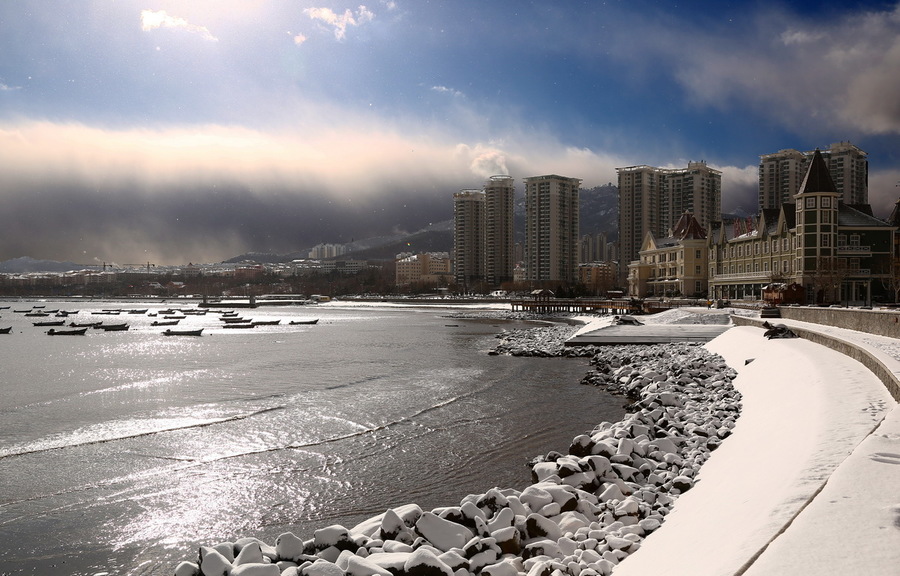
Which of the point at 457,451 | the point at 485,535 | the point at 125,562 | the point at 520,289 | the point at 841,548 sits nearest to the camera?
the point at 841,548

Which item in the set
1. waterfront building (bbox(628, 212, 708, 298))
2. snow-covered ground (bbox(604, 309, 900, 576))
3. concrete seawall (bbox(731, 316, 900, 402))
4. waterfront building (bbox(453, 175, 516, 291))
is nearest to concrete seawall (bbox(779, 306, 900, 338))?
concrete seawall (bbox(731, 316, 900, 402))

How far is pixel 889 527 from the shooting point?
Result: 5.31 meters

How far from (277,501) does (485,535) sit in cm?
489

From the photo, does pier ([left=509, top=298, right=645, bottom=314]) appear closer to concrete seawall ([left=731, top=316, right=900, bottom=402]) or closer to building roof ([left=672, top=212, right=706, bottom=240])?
building roof ([left=672, top=212, right=706, bottom=240])

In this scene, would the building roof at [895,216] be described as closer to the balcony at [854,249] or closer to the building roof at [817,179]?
the balcony at [854,249]

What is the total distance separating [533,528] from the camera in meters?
7.77

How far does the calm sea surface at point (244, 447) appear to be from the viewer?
375 inches

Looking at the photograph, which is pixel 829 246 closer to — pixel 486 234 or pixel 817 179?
pixel 817 179

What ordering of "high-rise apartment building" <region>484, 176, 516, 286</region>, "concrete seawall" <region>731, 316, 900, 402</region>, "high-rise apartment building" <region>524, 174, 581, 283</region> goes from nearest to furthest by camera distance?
"concrete seawall" <region>731, 316, 900, 402</region> < "high-rise apartment building" <region>524, 174, 581, 283</region> < "high-rise apartment building" <region>484, 176, 516, 286</region>

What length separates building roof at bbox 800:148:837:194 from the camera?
5268 centimetres

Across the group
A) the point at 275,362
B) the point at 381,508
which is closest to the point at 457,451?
the point at 381,508

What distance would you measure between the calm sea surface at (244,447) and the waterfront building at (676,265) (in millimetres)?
54290

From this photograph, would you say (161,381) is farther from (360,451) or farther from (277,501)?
(277,501)

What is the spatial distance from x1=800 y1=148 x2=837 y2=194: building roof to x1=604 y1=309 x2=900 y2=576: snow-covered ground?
4717 centimetres
